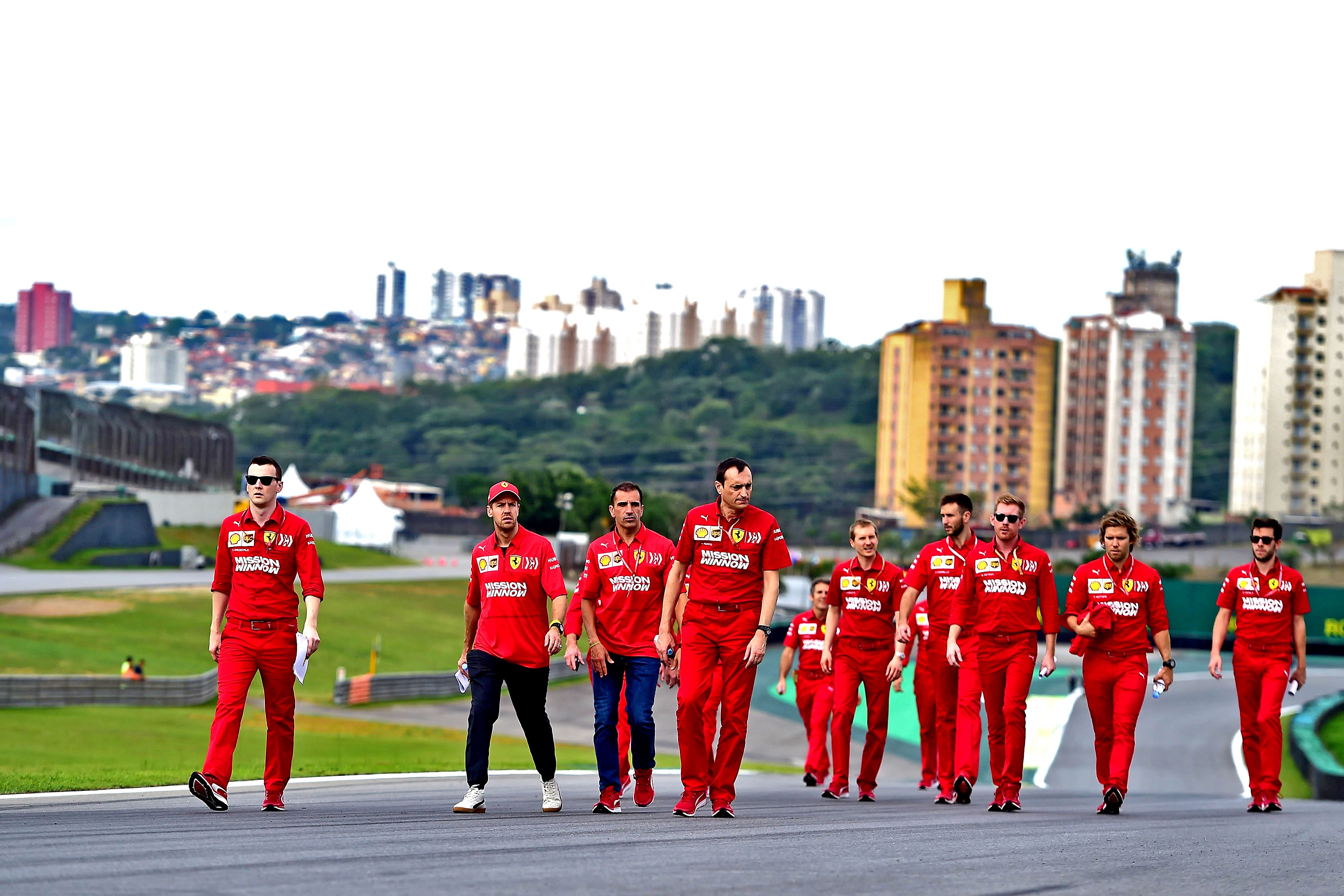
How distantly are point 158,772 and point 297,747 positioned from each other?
9517 millimetres

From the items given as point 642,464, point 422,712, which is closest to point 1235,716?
point 422,712

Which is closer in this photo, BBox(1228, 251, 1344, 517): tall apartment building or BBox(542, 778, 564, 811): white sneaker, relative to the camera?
BBox(542, 778, 564, 811): white sneaker

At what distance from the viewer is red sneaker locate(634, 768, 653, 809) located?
445 inches

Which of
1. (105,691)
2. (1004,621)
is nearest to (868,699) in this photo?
(1004,621)

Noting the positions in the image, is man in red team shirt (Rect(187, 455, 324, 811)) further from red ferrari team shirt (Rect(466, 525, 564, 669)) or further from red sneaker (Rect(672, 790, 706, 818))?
red sneaker (Rect(672, 790, 706, 818))

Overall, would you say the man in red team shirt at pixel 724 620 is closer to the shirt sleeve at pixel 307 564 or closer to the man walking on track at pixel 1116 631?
the shirt sleeve at pixel 307 564

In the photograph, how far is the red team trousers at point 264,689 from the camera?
10281 mm

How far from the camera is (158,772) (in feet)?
50.4

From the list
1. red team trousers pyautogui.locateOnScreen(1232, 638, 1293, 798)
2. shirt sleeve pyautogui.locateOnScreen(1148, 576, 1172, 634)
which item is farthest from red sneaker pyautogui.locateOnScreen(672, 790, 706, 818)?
red team trousers pyautogui.locateOnScreen(1232, 638, 1293, 798)

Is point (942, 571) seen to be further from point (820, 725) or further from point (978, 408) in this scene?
point (978, 408)

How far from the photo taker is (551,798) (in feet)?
→ 35.1

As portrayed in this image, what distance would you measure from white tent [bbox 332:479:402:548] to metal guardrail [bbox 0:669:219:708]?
6054 cm

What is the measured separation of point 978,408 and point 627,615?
14549cm

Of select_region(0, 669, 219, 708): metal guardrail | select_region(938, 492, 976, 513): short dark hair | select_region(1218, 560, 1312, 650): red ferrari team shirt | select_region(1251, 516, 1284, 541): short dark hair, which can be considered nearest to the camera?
select_region(938, 492, 976, 513): short dark hair
